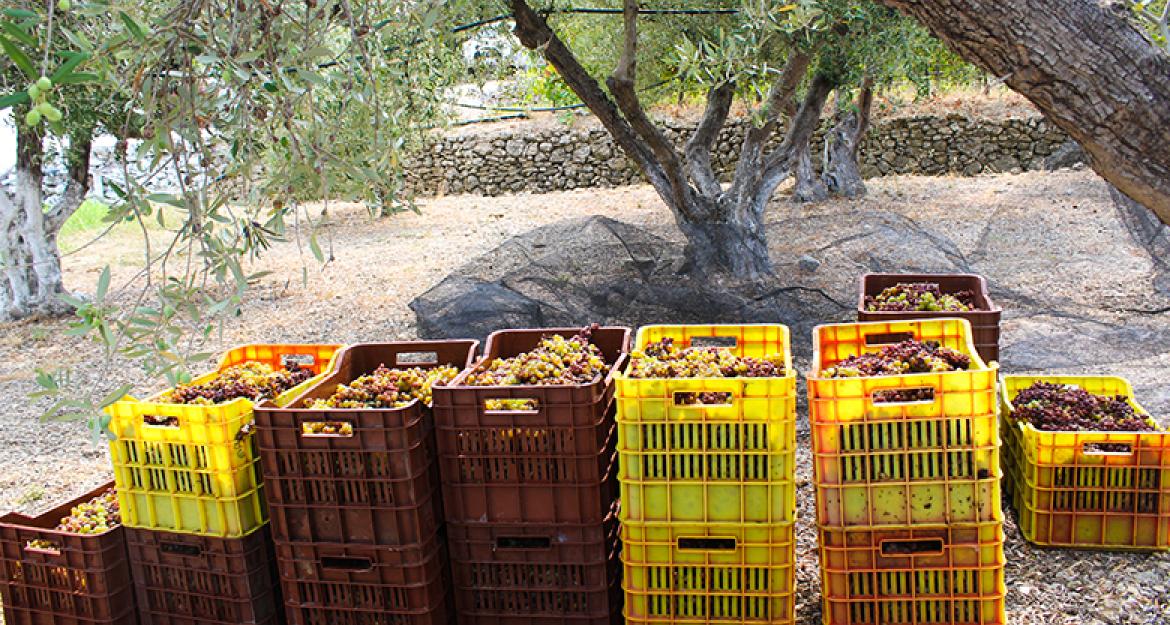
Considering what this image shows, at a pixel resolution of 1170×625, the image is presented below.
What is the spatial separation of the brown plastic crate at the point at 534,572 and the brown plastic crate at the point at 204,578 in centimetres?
69

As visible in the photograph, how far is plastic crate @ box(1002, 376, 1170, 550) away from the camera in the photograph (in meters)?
3.72

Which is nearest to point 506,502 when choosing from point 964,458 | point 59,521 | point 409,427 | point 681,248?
point 409,427

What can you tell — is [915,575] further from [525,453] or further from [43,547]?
[43,547]

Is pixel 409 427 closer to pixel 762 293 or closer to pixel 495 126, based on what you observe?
pixel 762 293

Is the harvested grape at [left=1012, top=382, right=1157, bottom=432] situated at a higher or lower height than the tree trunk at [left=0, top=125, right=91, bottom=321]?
lower

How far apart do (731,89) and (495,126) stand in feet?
29.8

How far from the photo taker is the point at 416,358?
371 centimetres

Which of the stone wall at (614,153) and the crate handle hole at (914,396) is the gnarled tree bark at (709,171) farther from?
the stone wall at (614,153)

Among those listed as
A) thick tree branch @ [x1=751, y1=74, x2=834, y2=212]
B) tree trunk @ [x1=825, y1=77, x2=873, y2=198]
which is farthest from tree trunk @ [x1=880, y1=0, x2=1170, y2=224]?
tree trunk @ [x1=825, y1=77, x2=873, y2=198]

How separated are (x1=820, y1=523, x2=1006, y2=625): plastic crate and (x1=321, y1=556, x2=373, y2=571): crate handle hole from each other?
1.49 metres

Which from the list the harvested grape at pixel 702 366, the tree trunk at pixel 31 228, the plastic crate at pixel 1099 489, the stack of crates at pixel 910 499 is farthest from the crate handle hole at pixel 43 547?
the tree trunk at pixel 31 228

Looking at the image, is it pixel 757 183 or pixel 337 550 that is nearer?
pixel 337 550

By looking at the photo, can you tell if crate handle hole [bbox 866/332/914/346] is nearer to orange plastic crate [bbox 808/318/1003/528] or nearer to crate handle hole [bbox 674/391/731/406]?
orange plastic crate [bbox 808/318/1003/528]

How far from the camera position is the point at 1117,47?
10.3ft
